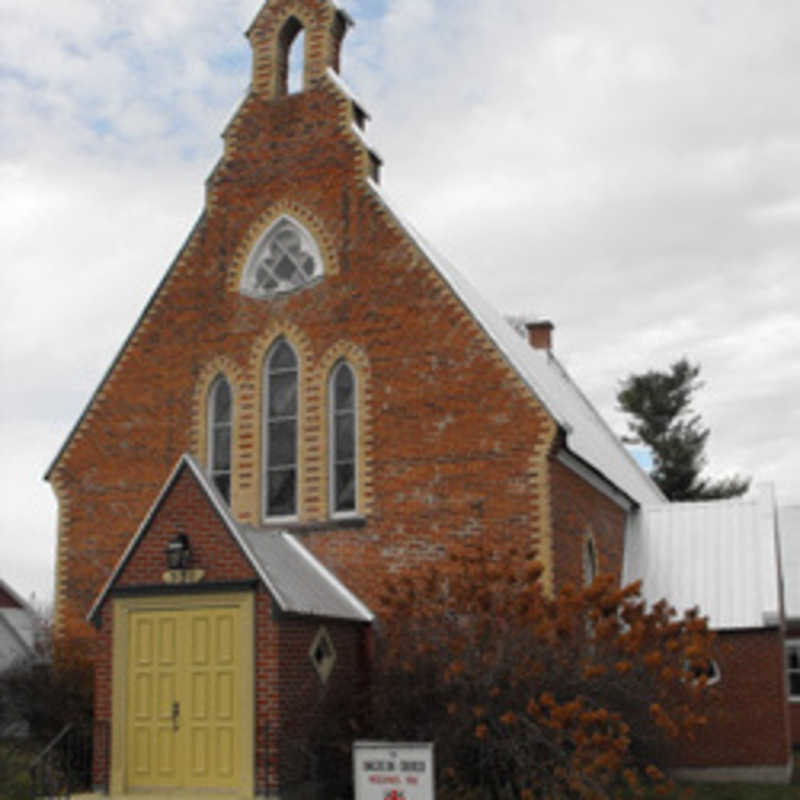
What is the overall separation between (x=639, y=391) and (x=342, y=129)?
39.2 m

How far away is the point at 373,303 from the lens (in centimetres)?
1866

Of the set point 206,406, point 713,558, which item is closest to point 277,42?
point 206,406

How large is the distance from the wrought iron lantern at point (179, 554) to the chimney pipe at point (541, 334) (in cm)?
1968

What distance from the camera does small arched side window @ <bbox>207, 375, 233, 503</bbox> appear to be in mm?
19516

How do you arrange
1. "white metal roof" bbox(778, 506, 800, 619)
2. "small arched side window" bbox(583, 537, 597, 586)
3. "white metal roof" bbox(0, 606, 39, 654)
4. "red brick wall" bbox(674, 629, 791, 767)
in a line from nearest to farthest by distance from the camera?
"small arched side window" bbox(583, 537, 597, 586)
"red brick wall" bbox(674, 629, 791, 767)
"white metal roof" bbox(778, 506, 800, 619)
"white metal roof" bbox(0, 606, 39, 654)

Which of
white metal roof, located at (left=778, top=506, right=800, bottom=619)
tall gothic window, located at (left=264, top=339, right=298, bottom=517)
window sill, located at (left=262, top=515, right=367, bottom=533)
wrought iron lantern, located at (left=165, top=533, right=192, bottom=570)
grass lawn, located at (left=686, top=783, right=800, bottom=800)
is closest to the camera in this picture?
wrought iron lantern, located at (left=165, top=533, right=192, bottom=570)

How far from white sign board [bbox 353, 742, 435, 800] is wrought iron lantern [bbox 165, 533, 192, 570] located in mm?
5482

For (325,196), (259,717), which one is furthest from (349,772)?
(325,196)

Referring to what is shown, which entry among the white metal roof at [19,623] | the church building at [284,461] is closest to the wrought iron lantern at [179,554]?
the church building at [284,461]

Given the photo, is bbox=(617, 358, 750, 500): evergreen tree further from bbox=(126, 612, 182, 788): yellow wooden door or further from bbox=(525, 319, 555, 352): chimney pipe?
bbox=(126, 612, 182, 788): yellow wooden door

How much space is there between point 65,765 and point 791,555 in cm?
2057

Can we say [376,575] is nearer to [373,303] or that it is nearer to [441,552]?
[441,552]

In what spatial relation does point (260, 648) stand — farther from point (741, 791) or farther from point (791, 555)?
point (791, 555)

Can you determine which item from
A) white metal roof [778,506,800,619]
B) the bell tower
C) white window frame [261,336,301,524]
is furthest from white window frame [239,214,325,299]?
white metal roof [778,506,800,619]
